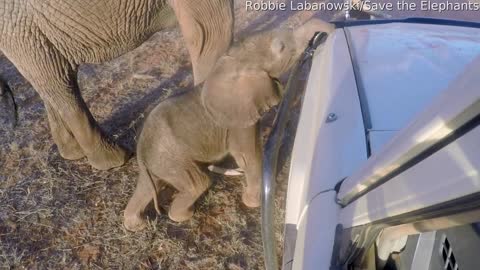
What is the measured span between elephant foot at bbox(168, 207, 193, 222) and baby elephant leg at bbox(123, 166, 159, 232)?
0.34ft

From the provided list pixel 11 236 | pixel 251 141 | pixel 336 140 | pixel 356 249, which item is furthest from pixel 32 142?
pixel 356 249

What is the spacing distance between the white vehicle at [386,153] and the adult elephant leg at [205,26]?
503 millimetres

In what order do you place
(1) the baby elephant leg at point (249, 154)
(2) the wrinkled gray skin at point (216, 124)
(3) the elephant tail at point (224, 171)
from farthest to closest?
(3) the elephant tail at point (224, 171), (1) the baby elephant leg at point (249, 154), (2) the wrinkled gray skin at point (216, 124)

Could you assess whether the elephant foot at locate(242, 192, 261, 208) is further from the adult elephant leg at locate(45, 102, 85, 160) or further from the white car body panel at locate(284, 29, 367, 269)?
the adult elephant leg at locate(45, 102, 85, 160)

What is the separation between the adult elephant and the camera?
1.95 metres

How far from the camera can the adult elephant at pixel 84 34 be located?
1.95 meters

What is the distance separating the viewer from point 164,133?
178 centimetres

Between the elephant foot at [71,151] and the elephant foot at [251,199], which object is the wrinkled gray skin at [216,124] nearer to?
the elephant foot at [251,199]

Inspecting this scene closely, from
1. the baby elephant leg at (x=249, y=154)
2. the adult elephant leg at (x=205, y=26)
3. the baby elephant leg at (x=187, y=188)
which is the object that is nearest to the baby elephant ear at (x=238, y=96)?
the baby elephant leg at (x=249, y=154)

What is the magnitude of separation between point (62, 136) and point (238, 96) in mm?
1090

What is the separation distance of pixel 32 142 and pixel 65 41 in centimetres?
73

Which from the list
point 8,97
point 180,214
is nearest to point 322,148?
point 180,214

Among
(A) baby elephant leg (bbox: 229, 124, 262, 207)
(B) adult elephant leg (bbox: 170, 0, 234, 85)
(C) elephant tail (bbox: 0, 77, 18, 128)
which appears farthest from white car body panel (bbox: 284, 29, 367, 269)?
(C) elephant tail (bbox: 0, 77, 18, 128)

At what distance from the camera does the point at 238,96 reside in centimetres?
166
